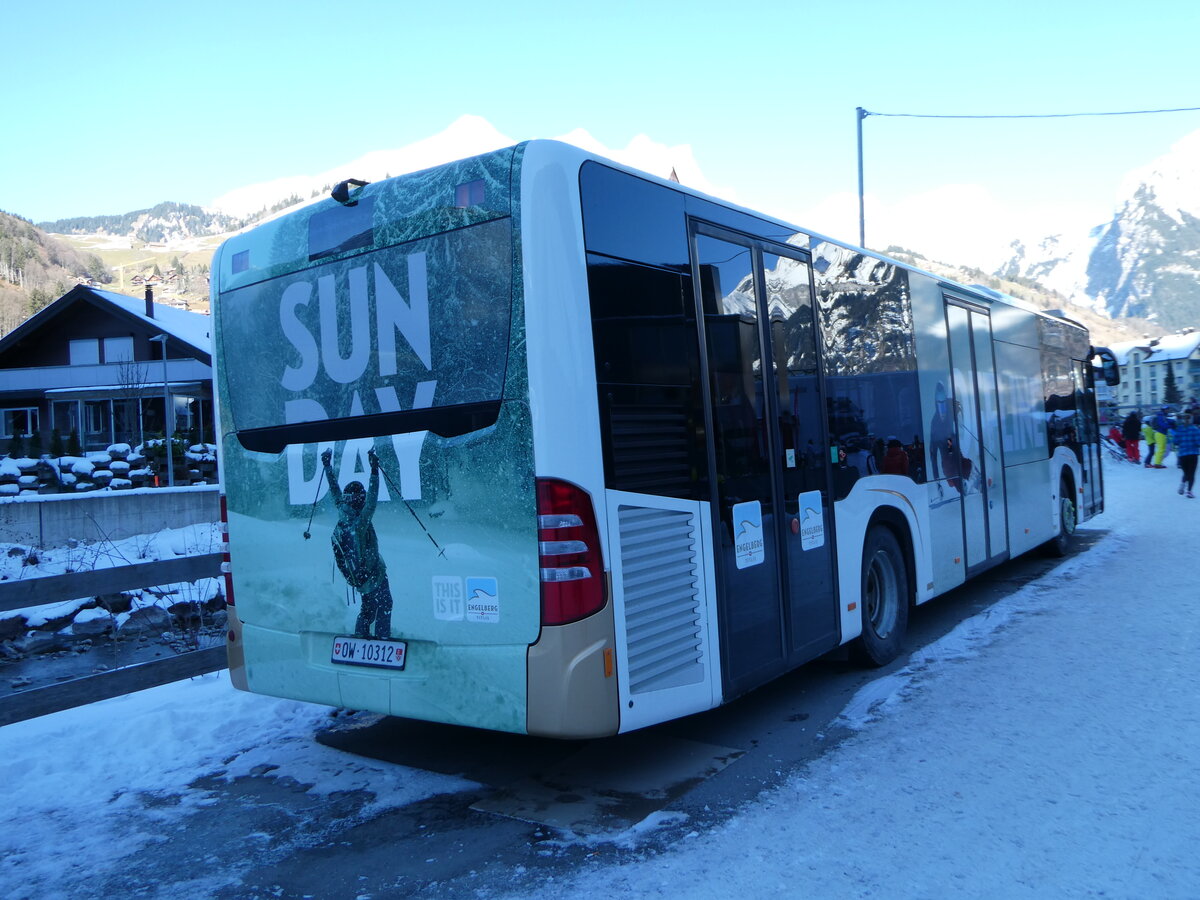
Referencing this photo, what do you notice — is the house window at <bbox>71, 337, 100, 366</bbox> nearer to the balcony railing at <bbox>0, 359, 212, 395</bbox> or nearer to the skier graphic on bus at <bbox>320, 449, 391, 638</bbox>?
the balcony railing at <bbox>0, 359, 212, 395</bbox>

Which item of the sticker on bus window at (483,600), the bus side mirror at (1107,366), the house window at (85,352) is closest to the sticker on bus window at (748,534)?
the sticker on bus window at (483,600)

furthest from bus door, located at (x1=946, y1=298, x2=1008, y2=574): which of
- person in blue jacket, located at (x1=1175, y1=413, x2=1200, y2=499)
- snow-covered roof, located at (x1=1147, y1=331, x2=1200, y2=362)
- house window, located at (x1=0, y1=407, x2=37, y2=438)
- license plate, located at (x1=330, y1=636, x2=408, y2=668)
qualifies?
snow-covered roof, located at (x1=1147, y1=331, x2=1200, y2=362)

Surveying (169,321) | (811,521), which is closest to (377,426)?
(811,521)

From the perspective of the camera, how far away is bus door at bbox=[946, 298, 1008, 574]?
8664 mm

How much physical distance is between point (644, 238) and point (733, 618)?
1979mm

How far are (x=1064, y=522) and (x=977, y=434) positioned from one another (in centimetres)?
368

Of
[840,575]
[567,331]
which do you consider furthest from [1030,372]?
[567,331]

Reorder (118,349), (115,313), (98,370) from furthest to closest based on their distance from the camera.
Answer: (118,349) → (115,313) → (98,370)

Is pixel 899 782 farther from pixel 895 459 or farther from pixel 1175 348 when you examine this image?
pixel 1175 348

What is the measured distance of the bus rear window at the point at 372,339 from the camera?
4375 millimetres

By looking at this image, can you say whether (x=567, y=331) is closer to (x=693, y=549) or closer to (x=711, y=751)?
(x=693, y=549)

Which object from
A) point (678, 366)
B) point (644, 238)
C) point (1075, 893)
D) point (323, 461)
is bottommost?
point (1075, 893)

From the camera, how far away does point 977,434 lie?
356 inches

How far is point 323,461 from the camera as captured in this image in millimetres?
4934
